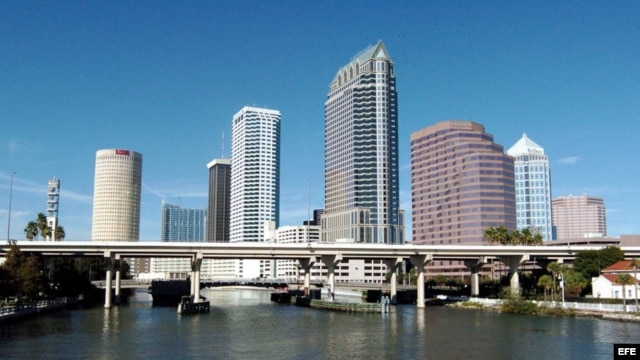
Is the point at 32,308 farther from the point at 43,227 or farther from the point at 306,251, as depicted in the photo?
the point at 43,227

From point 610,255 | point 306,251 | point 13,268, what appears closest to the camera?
point 13,268

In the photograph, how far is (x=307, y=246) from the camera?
513 feet

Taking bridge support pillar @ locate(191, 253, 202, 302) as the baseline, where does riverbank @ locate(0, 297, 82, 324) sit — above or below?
below

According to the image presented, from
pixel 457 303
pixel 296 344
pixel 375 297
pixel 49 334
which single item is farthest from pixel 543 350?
pixel 375 297

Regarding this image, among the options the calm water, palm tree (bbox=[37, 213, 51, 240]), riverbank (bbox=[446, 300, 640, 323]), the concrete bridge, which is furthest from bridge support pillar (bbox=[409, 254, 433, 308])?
palm tree (bbox=[37, 213, 51, 240])

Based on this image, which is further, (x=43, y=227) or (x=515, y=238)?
(x=515, y=238)

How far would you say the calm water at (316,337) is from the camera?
→ 2798 inches

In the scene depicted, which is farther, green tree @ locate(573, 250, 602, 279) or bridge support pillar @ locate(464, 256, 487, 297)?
bridge support pillar @ locate(464, 256, 487, 297)

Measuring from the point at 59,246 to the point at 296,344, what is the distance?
86.0 metres

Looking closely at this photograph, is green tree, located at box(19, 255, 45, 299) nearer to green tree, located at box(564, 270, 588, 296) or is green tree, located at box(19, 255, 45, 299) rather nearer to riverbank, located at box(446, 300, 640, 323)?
riverbank, located at box(446, 300, 640, 323)

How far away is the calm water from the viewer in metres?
71.1

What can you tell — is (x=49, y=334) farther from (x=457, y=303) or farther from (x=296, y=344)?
(x=457, y=303)

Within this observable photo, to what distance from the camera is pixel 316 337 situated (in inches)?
3457

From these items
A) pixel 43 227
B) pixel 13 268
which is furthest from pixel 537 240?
pixel 43 227
